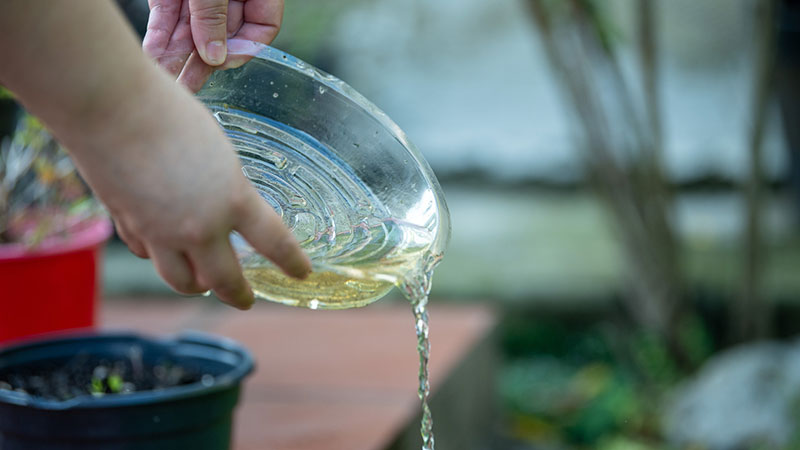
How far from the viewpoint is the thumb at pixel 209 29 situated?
129 centimetres

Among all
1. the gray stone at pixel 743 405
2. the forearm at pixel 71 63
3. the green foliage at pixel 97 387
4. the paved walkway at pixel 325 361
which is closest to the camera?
the forearm at pixel 71 63

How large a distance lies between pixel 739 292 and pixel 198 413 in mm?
3013

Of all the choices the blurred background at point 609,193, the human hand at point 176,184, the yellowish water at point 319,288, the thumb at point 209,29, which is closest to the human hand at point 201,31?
the thumb at point 209,29

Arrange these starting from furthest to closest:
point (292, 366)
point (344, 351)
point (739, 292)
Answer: point (739, 292)
point (344, 351)
point (292, 366)

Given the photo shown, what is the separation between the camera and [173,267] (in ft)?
2.95

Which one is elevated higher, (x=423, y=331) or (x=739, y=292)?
(x=423, y=331)

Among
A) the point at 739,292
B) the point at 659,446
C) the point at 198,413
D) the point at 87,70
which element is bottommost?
the point at 659,446

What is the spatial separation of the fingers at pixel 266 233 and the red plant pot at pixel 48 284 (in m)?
1.11

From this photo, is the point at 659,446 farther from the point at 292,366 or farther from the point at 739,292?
the point at 292,366

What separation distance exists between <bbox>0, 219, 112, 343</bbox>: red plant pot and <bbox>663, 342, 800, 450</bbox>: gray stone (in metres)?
2.35

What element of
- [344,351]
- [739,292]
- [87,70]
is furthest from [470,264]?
[87,70]

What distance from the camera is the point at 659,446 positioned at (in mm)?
3582

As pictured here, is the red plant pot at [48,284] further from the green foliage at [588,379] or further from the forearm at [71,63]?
the green foliage at [588,379]

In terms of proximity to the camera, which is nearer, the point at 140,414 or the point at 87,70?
the point at 87,70
